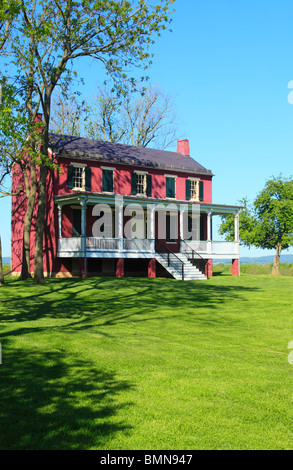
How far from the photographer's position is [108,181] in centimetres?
3022

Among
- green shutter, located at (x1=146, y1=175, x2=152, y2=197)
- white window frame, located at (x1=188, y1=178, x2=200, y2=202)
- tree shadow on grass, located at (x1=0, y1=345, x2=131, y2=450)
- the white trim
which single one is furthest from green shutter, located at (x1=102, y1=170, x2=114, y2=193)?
Answer: tree shadow on grass, located at (x1=0, y1=345, x2=131, y2=450)

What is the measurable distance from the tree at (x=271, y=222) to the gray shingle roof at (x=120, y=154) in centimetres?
1004

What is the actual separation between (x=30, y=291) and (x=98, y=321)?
26.0ft

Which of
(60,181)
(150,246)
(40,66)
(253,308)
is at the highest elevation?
(40,66)

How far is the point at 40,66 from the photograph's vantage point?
22938 millimetres

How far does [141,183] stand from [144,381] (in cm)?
2558

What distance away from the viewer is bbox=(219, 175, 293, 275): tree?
4256 cm

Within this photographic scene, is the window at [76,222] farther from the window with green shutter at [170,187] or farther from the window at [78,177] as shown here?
the window with green shutter at [170,187]

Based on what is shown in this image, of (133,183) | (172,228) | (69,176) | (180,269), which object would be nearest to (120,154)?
(133,183)

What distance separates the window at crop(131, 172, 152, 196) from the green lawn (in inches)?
697

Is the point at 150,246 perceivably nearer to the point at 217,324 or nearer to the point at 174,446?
the point at 217,324

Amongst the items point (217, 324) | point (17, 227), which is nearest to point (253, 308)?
point (217, 324)

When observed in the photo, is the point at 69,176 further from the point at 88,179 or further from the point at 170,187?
the point at 170,187

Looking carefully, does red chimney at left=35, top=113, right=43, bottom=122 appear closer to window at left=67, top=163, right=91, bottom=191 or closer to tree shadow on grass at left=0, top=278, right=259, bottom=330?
window at left=67, top=163, right=91, bottom=191
